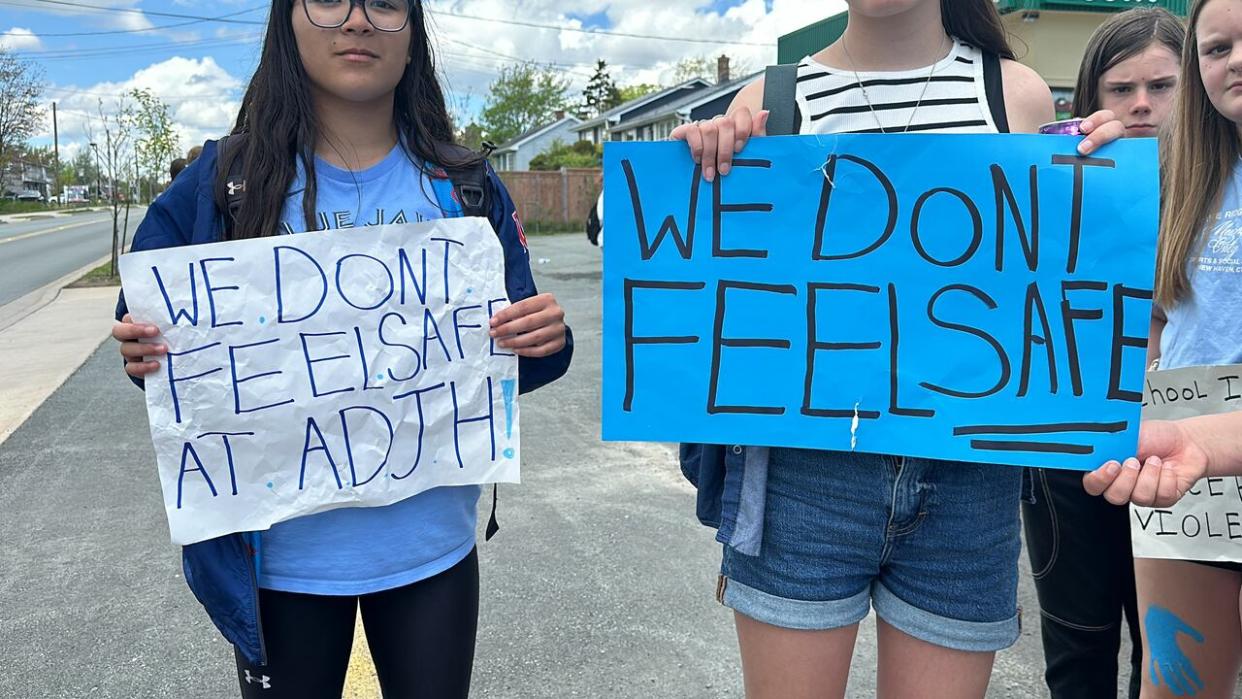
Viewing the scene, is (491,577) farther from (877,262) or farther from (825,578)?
(877,262)

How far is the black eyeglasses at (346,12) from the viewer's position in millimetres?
1635

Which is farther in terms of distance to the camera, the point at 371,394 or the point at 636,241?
the point at 371,394

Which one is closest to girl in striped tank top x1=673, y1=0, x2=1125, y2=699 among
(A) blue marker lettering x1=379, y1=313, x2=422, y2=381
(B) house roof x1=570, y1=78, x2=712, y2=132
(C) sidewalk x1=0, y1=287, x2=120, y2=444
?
(A) blue marker lettering x1=379, y1=313, x2=422, y2=381

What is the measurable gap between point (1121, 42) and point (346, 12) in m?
2.12

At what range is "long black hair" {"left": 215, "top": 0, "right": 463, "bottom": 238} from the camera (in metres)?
1.63

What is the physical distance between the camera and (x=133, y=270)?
1592 mm

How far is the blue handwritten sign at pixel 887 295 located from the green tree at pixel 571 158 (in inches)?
1468

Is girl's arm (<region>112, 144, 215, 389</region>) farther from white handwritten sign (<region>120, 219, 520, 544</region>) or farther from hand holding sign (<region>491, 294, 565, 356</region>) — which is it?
hand holding sign (<region>491, 294, 565, 356</region>)

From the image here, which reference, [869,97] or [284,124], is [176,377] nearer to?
[284,124]

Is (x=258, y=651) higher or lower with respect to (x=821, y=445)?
lower

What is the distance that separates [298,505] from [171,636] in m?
1.84

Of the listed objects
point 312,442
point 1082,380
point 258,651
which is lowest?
point 258,651

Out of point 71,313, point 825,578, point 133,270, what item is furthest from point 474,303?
point 71,313

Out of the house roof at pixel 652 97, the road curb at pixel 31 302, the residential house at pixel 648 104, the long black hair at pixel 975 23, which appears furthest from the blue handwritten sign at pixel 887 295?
the house roof at pixel 652 97
